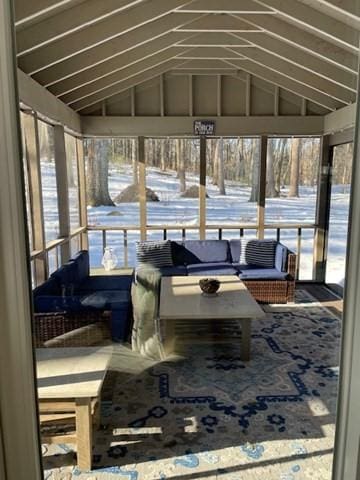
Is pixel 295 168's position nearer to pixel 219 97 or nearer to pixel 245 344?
pixel 245 344

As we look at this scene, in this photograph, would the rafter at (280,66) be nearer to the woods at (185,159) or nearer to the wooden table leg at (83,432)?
the woods at (185,159)

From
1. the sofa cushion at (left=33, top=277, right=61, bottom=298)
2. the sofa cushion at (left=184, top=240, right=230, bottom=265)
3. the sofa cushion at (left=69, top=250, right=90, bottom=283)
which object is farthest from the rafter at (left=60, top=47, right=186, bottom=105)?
the sofa cushion at (left=33, top=277, right=61, bottom=298)

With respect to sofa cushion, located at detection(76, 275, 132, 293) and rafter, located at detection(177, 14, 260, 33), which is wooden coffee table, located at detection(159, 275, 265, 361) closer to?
sofa cushion, located at detection(76, 275, 132, 293)

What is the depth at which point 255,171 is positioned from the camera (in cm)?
628

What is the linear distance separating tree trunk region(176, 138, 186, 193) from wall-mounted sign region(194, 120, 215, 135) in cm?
33

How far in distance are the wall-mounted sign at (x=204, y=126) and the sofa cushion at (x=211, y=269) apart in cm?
219

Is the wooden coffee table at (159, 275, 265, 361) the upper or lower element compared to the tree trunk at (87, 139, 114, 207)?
lower

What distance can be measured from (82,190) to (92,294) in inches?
116

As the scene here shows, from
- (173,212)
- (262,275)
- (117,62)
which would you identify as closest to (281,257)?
(262,275)

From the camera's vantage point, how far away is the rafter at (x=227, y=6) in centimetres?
362

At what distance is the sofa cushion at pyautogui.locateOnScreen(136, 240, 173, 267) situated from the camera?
19.1 ft

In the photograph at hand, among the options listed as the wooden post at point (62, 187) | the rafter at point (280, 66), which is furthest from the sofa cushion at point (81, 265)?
the rafter at point (280, 66)

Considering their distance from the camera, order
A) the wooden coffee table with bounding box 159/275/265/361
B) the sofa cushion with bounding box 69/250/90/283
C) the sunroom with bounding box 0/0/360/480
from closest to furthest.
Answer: the sunroom with bounding box 0/0/360/480 < the wooden coffee table with bounding box 159/275/265/361 < the sofa cushion with bounding box 69/250/90/283

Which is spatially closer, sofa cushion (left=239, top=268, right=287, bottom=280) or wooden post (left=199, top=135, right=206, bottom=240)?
sofa cushion (left=239, top=268, right=287, bottom=280)
